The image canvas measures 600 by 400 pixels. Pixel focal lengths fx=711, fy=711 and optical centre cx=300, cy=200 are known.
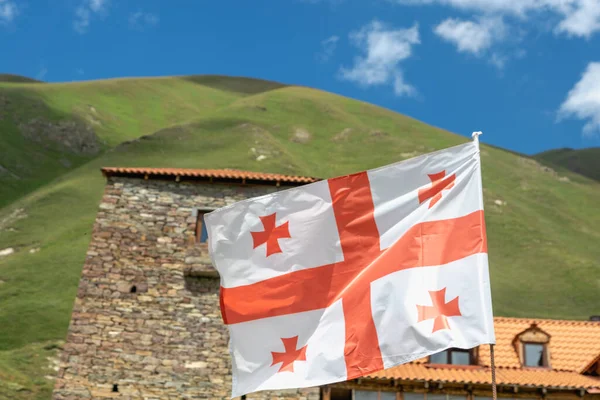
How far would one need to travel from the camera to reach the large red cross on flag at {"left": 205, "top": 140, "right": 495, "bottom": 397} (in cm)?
1009

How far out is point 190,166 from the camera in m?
78.8

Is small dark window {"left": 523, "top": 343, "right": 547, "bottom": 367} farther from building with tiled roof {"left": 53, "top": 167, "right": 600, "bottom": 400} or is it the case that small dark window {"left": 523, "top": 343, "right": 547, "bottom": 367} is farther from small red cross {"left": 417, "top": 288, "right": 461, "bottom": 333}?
small red cross {"left": 417, "top": 288, "right": 461, "bottom": 333}

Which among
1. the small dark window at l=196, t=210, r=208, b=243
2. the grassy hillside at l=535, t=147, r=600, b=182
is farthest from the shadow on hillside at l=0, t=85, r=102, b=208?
the grassy hillside at l=535, t=147, r=600, b=182

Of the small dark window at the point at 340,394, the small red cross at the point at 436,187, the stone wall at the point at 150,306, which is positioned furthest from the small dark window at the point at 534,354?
the small red cross at the point at 436,187

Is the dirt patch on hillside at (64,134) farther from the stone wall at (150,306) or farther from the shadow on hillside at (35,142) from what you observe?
the stone wall at (150,306)

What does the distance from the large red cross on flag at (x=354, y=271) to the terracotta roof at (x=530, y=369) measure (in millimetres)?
15716

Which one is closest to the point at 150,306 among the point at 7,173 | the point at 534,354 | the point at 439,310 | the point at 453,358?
the point at 453,358

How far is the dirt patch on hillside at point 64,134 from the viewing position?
352 feet

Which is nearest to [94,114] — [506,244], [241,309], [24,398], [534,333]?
[506,244]

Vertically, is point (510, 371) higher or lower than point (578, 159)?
lower

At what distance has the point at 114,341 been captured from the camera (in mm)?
25703

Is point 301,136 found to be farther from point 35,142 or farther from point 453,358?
point 453,358

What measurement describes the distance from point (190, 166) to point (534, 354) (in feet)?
182

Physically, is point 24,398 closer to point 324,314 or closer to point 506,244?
point 324,314
